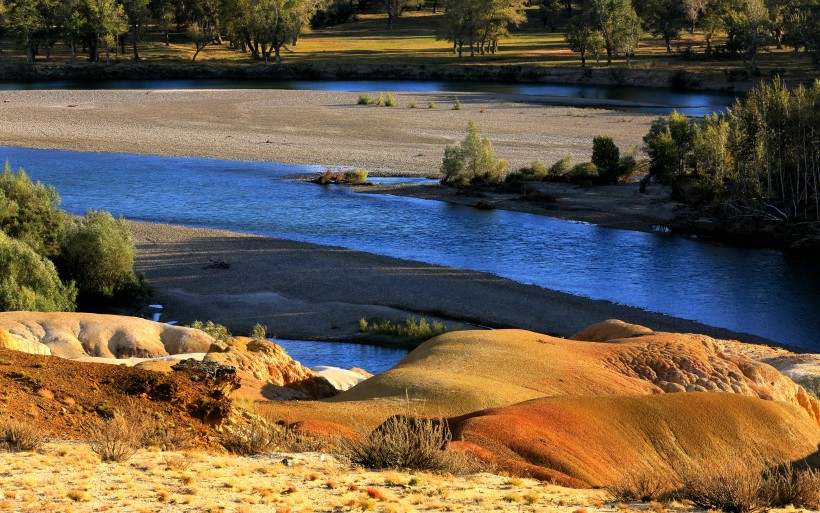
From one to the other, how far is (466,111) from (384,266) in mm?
46646

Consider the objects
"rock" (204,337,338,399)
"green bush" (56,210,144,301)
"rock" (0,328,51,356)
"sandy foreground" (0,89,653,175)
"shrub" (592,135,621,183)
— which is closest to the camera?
"rock" (0,328,51,356)

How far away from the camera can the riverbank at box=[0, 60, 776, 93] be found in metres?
107

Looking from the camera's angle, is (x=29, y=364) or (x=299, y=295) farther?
(x=299, y=295)

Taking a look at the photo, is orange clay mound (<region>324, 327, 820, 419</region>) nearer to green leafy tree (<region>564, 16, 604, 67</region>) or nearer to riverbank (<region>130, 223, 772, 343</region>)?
riverbank (<region>130, 223, 772, 343</region>)

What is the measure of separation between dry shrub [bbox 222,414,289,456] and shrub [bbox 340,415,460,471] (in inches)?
42.4

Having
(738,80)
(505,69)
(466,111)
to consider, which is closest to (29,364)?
(466,111)

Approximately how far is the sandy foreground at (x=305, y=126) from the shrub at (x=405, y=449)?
161ft

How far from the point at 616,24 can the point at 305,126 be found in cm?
4872

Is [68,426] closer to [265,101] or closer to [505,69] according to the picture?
Result: [265,101]

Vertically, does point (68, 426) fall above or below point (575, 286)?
above

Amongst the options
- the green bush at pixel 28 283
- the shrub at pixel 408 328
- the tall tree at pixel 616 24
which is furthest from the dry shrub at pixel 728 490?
the tall tree at pixel 616 24

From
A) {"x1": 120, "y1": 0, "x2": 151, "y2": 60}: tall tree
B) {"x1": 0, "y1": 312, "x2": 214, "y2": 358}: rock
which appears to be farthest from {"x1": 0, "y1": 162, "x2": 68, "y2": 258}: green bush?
{"x1": 120, "y1": 0, "x2": 151, "y2": 60}: tall tree

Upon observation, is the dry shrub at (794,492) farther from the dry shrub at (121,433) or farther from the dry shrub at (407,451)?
the dry shrub at (121,433)

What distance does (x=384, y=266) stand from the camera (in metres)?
41.8
